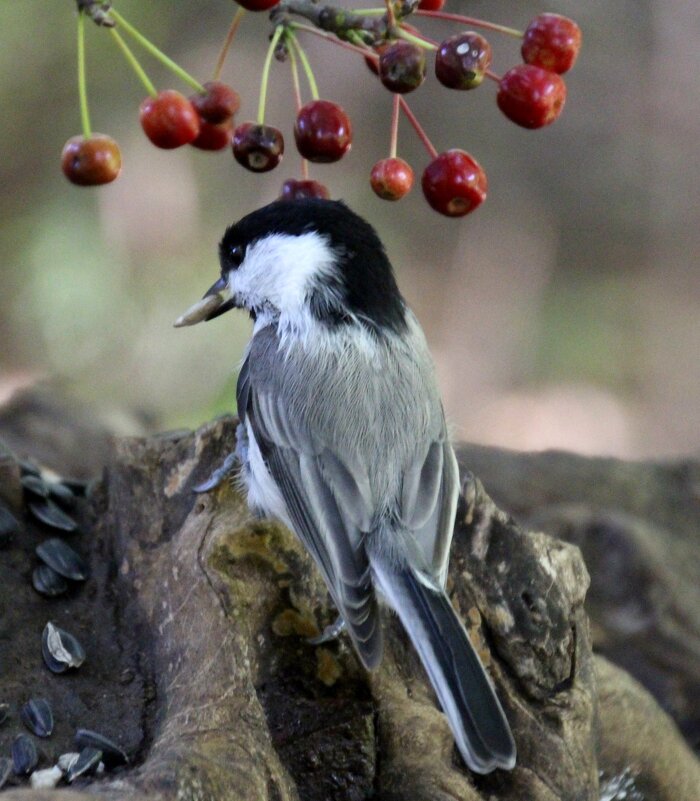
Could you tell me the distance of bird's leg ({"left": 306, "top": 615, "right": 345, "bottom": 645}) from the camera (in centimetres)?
140

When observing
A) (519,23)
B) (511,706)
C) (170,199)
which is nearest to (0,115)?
(170,199)

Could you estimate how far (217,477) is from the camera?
1475 mm

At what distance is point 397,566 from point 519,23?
8.21ft

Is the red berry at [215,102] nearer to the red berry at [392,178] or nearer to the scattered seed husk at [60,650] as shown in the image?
the red berry at [392,178]

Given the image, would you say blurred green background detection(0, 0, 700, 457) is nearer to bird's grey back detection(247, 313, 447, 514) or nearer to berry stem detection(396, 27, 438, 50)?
bird's grey back detection(247, 313, 447, 514)

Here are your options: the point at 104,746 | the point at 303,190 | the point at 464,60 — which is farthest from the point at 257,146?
the point at 104,746

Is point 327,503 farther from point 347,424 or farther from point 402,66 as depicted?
point 402,66

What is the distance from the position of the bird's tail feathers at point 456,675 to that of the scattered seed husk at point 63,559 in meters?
0.53

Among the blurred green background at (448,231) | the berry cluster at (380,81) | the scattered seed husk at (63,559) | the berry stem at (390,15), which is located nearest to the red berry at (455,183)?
the berry cluster at (380,81)

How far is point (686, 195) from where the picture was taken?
3535 millimetres

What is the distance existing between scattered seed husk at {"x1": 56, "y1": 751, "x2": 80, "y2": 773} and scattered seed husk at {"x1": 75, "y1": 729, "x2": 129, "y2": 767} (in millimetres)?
16

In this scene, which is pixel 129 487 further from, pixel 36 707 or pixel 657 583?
pixel 657 583

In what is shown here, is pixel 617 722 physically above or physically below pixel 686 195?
below

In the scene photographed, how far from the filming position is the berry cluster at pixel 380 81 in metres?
1.17
